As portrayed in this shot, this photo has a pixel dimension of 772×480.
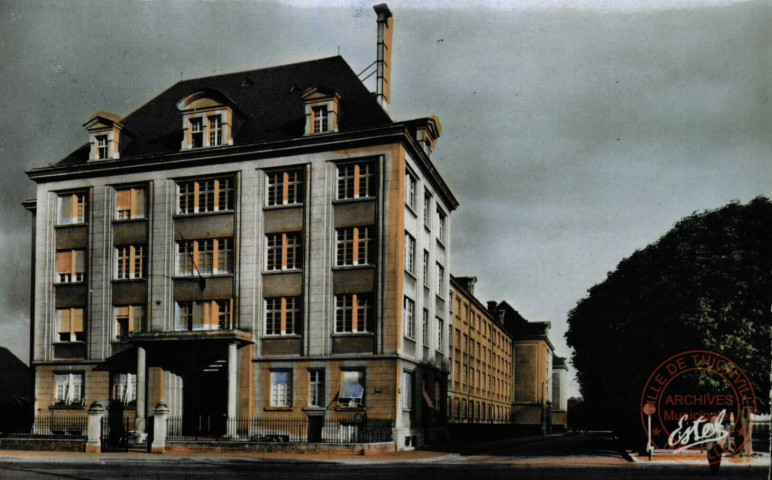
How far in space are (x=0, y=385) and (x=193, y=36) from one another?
47.4m

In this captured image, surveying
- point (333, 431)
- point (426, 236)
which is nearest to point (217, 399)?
point (333, 431)

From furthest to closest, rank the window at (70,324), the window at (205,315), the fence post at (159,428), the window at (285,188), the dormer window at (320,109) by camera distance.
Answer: the window at (70,324), the window at (205,315), the window at (285,188), the dormer window at (320,109), the fence post at (159,428)

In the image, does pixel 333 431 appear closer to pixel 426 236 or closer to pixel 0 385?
pixel 426 236

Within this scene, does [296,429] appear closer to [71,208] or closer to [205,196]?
[205,196]

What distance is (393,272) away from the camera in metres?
36.4

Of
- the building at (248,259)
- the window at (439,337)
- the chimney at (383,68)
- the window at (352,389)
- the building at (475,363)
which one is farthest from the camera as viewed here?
the building at (475,363)

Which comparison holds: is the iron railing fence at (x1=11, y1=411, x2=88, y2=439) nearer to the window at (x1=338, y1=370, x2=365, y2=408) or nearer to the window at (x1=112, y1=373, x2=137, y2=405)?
the window at (x1=112, y1=373, x2=137, y2=405)

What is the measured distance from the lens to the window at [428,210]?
4259 cm

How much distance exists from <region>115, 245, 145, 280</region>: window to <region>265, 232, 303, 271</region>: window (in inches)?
264

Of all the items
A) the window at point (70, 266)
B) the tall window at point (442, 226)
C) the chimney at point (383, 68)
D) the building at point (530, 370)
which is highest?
the chimney at point (383, 68)

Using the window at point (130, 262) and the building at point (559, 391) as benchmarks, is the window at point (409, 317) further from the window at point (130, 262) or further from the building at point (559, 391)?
the building at point (559, 391)

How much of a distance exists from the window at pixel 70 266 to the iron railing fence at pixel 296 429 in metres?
9.21

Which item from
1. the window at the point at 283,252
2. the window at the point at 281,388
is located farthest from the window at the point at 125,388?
the window at the point at 283,252

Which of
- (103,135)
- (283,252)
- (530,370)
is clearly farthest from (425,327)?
(530,370)
